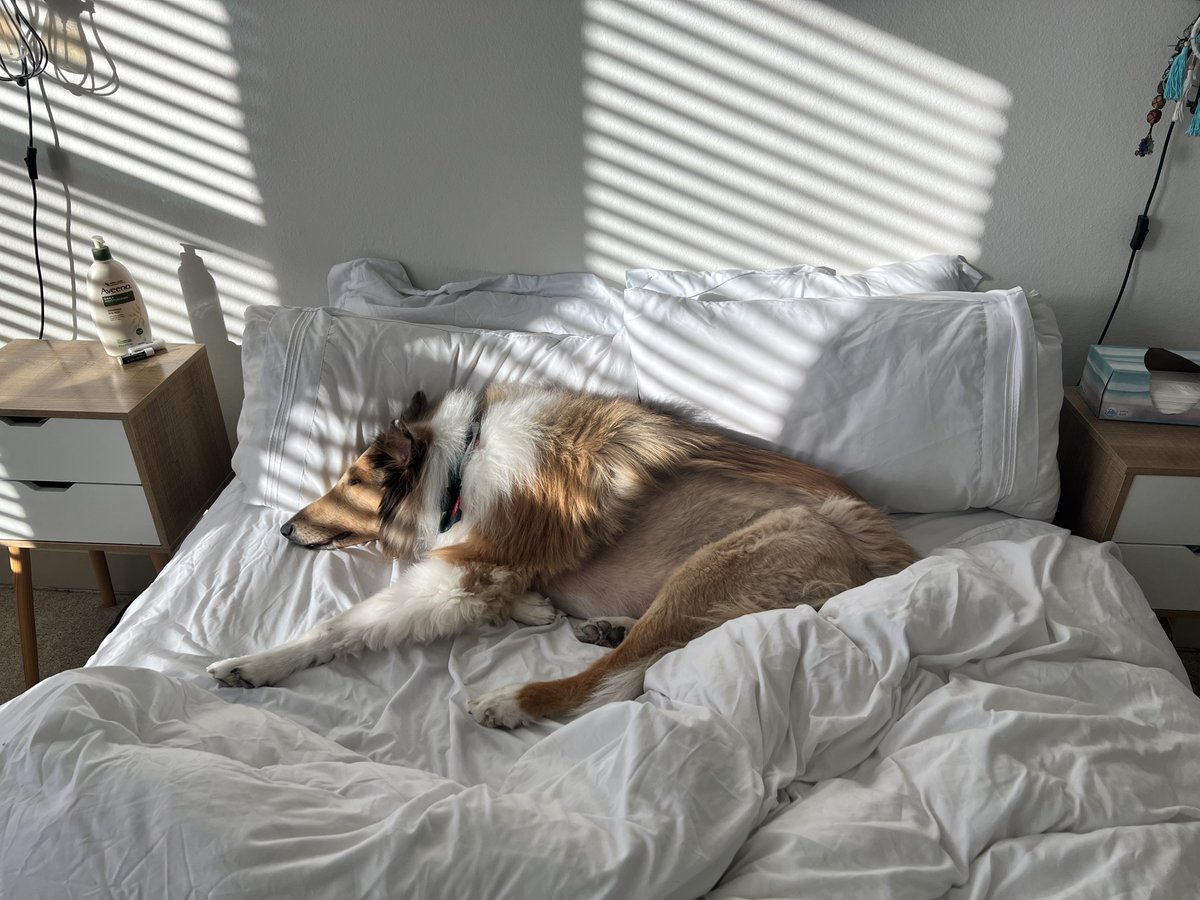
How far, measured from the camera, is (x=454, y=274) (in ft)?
7.27

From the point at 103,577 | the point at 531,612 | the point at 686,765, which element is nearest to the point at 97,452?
the point at 103,577

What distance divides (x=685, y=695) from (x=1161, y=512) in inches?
48.7

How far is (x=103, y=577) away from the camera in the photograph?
241 centimetres

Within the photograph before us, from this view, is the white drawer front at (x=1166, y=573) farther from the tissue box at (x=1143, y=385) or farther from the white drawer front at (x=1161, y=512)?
the tissue box at (x=1143, y=385)

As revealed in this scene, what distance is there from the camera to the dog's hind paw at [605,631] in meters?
1.61

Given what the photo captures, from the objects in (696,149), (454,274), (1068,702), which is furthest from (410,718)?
(696,149)

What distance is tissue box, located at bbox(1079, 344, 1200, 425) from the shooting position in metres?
1.86

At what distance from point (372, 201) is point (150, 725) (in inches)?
56.2

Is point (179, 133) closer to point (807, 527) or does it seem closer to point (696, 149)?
point (696, 149)

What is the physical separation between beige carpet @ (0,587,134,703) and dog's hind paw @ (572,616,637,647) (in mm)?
1474

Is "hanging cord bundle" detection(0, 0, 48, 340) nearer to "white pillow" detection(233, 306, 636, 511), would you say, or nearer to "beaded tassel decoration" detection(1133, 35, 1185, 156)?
"white pillow" detection(233, 306, 636, 511)

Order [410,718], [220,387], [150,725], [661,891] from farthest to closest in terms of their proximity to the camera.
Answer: [220,387] → [410,718] → [150,725] → [661,891]

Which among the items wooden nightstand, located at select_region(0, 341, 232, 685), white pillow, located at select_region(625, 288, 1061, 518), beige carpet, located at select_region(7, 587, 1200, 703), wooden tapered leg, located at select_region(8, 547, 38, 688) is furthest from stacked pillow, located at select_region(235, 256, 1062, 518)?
beige carpet, located at select_region(7, 587, 1200, 703)

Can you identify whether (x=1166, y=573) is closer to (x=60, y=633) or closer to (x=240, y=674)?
(x=240, y=674)
